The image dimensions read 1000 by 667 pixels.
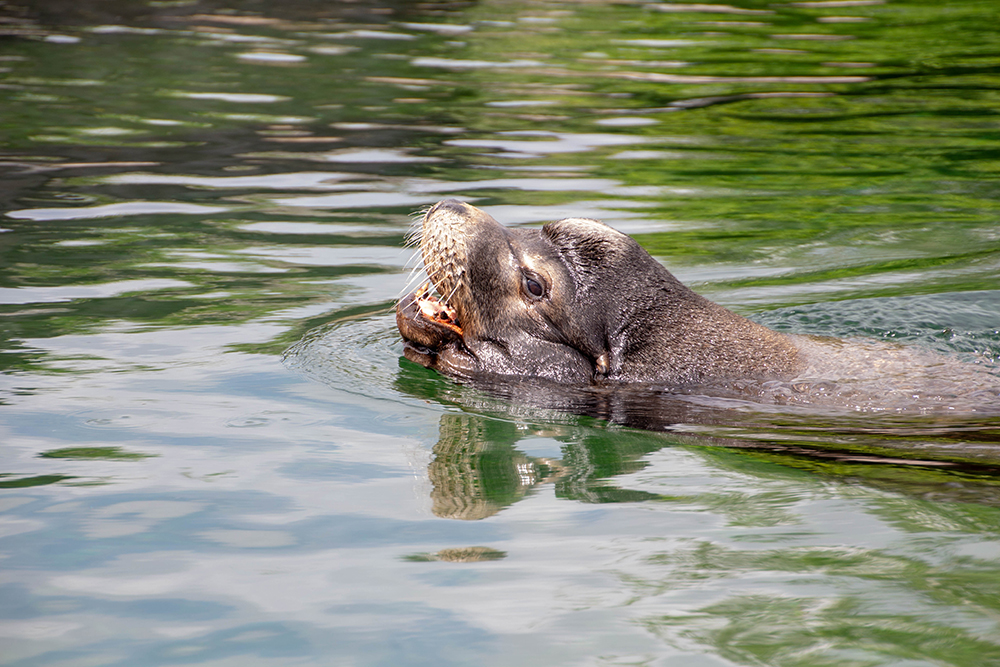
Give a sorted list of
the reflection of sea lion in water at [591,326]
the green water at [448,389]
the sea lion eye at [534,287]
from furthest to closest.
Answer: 1. the sea lion eye at [534,287]
2. the reflection of sea lion in water at [591,326]
3. the green water at [448,389]

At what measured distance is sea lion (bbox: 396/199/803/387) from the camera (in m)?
6.90

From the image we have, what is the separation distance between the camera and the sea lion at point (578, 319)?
6.90 metres

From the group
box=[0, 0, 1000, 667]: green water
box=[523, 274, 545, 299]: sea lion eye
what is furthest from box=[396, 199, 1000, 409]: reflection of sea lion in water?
box=[0, 0, 1000, 667]: green water

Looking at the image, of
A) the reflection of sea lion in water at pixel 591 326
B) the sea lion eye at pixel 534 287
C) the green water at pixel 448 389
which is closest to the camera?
the green water at pixel 448 389

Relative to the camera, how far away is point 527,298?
6.99 metres

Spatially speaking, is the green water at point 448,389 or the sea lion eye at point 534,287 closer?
the green water at point 448,389

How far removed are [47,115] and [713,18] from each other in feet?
43.9

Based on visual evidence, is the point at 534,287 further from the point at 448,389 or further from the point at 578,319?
the point at 448,389

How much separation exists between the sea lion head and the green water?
1.13 feet

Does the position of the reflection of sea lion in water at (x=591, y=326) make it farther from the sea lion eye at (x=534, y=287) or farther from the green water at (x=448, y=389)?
the green water at (x=448, y=389)

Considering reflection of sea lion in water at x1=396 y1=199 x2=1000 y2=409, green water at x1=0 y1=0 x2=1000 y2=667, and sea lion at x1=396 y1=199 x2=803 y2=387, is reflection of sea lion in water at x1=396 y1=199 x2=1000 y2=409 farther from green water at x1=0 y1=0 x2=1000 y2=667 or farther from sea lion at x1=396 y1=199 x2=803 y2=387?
green water at x1=0 y1=0 x2=1000 y2=667

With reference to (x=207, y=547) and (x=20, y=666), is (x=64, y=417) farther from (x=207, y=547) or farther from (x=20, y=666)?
(x=20, y=666)

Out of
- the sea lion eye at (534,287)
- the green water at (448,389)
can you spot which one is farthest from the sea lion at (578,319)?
the green water at (448,389)

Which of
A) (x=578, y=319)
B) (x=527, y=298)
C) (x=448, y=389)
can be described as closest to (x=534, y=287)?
(x=527, y=298)
